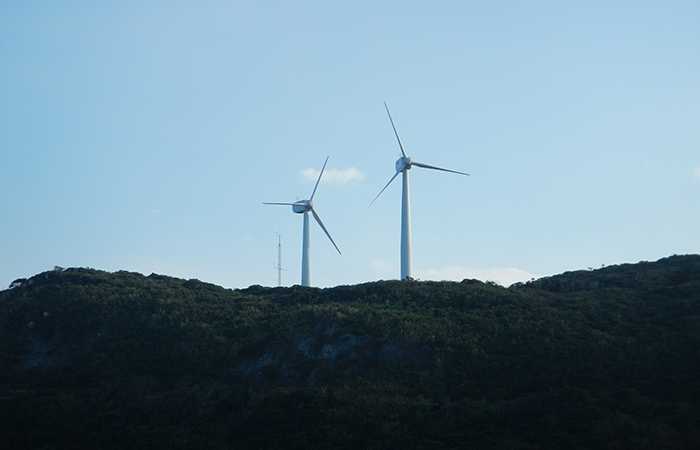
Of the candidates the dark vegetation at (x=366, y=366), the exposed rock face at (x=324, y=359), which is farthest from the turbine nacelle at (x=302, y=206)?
the exposed rock face at (x=324, y=359)

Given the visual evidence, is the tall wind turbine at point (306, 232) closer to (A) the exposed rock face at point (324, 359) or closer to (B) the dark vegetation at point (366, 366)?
(B) the dark vegetation at point (366, 366)

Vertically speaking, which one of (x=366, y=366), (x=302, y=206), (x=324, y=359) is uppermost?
(x=302, y=206)

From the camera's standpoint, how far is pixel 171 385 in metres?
49.1

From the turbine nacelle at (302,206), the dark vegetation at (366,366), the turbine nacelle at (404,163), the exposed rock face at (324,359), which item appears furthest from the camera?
the turbine nacelle at (302,206)

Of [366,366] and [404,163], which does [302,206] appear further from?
[366,366]

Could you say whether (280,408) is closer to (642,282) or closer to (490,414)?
(490,414)

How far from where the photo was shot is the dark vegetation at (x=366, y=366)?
36844 millimetres

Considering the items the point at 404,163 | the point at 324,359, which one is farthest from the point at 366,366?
the point at 404,163

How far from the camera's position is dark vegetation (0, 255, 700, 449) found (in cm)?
3684

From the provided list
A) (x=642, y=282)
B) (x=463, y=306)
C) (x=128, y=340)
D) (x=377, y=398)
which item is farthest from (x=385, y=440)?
(x=642, y=282)

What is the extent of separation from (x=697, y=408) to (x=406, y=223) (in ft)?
141

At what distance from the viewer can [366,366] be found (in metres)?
49.2

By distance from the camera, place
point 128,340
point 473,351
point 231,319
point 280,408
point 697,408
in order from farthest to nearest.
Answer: point 231,319 < point 128,340 < point 473,351 < point 280,408 < point 697,408

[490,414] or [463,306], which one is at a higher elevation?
[463,306]
